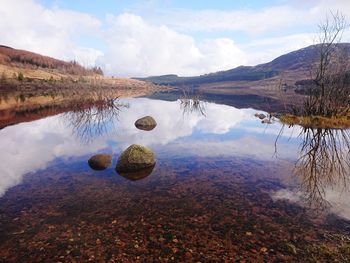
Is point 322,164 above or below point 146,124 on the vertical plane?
above

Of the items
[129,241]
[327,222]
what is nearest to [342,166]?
[327,222]

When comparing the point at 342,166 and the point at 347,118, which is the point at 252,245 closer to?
the point at 342,166

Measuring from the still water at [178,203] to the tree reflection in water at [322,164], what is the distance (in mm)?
69

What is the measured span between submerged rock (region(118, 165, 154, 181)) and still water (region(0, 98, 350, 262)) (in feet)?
0.94

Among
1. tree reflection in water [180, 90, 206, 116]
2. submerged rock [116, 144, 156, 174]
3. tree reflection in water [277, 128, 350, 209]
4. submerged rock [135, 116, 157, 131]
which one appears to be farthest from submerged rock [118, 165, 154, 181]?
tree reflection in water [180, 90, 206, 116]

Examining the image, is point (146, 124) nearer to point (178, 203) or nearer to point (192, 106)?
point (178, 203)

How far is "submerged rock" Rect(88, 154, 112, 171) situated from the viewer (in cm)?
1775

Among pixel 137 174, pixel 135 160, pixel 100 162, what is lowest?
pixel 137 174

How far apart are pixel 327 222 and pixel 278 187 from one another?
154 inches

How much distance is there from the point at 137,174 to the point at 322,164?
11119 mm

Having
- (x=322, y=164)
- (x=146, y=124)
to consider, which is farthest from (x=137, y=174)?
(x=146, y=124)

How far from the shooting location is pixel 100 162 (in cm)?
1794

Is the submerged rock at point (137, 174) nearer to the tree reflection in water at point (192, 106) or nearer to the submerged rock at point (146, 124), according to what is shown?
the submerged rock at point (146, 124)

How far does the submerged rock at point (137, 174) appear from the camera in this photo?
16031mm
